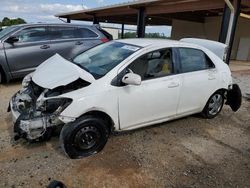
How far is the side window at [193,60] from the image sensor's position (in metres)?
4.25

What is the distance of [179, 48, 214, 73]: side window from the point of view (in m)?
4.25

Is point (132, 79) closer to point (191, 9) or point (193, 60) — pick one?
point (193, 60)

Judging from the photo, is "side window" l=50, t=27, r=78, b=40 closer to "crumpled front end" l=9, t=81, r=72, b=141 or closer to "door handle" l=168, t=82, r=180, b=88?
"crumpled front end" l=9, t=81, r=72, b=141

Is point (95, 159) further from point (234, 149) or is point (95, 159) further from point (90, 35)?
point (90, 35)

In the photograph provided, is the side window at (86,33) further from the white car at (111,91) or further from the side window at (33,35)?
the white car at (111,91)

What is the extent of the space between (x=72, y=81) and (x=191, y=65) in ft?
7.04

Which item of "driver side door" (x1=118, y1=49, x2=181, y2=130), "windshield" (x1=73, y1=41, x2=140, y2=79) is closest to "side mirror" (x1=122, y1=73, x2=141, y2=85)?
"driver side door" (x1=118, y1=49, x2=181, y2=130)

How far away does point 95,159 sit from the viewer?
134 inches

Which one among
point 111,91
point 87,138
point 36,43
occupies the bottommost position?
point 87,138

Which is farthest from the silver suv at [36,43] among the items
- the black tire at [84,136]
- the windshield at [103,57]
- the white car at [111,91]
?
the black tire at [84,136]

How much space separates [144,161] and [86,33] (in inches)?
212

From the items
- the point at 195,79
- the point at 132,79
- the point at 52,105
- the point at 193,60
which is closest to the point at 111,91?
the point at 132,79

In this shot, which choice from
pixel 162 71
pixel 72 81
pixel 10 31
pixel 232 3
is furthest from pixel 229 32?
pixel 72 81

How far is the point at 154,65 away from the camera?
12.9 feet
